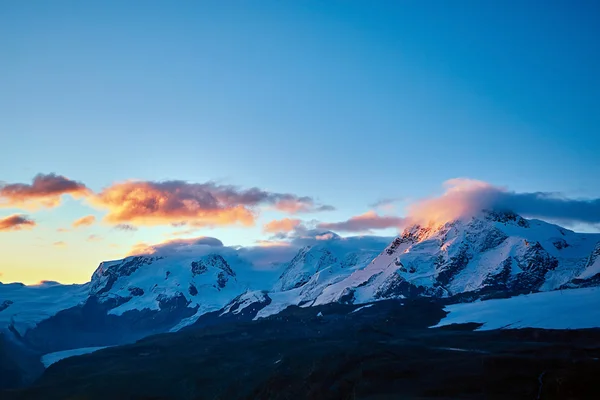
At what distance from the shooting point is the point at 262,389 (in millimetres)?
189750

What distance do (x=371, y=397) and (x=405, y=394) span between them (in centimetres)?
706

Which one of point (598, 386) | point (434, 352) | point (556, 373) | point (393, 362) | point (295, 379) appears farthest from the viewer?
point (295, 379)

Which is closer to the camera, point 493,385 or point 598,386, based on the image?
point 598,386

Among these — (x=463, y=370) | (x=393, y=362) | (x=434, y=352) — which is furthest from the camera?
(x=434, y=352)

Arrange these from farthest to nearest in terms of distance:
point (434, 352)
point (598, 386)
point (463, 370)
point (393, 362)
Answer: point (434, 352)
point (393, 362)
point (463, 370)
point (598, 386)

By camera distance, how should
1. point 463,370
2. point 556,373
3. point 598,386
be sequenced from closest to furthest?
point 598,386, point 556,373, point 463,370

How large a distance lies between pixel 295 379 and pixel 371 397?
6671cm

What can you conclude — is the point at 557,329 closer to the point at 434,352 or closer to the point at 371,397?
the point at 434,352

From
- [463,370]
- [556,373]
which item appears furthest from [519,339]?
[556,373]

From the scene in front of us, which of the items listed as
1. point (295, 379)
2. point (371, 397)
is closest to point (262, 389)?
point (295, 379)

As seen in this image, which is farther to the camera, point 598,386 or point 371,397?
point 371,397

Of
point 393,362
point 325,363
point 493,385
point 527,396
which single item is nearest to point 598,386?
point 527,396

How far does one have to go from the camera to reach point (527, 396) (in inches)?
4186

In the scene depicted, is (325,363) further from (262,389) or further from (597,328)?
(597,328)
